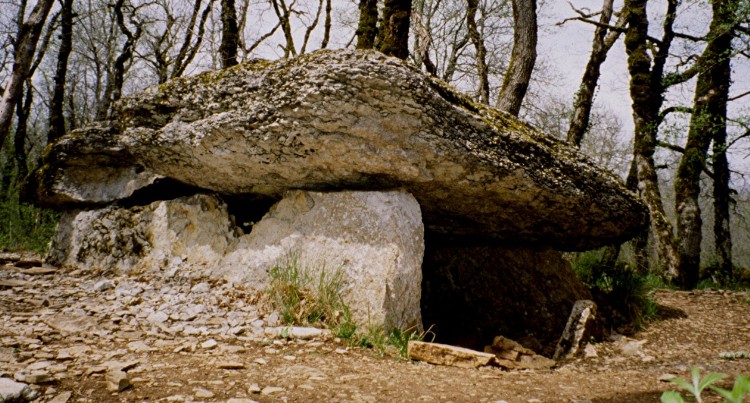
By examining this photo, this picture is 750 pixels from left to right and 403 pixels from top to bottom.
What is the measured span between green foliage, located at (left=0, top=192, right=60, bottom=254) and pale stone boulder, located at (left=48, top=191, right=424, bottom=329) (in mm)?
3081

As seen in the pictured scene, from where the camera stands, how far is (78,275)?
4137mm

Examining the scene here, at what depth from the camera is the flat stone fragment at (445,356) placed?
2.94 metres

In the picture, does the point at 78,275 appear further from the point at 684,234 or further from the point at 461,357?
the point at 684,234

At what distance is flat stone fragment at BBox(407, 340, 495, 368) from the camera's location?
2.94m

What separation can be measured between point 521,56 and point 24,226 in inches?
355

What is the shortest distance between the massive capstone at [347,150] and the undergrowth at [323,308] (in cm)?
102

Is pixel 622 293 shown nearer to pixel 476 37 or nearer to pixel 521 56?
pixel 521 56

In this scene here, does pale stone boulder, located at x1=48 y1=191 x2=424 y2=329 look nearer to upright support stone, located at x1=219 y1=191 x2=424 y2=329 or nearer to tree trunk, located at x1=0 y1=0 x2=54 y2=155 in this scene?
upright support stone, located at x1=219 y1=191 x2=424 y2=329

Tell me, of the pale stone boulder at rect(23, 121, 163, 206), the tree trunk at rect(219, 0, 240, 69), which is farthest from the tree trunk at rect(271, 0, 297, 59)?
the pale stone boulder at rect(23, 121, 163, 206)

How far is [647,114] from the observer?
24.2 feet

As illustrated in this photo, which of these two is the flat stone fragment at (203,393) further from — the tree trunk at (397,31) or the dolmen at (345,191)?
the tree trunk at (397,31)

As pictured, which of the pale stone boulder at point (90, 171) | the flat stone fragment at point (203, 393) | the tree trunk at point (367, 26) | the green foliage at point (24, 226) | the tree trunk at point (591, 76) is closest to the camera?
the flat stone fragment at point (203, 393)

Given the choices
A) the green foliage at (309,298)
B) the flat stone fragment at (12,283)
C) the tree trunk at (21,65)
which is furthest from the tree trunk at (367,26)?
the flat stone fragment at (12,283)

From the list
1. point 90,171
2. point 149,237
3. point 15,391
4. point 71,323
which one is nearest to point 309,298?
point 71,323
